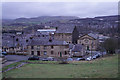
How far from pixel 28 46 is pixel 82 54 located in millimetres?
12846

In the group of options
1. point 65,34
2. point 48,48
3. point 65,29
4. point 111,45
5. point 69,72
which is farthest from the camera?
point 65,29

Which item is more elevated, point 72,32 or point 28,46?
point 72,32

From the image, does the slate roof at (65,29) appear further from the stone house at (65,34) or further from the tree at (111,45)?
the tree at (111,45)

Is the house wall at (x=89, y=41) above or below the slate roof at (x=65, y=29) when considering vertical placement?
below

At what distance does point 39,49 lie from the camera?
123ft

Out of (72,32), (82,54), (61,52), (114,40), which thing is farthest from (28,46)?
(114,40)

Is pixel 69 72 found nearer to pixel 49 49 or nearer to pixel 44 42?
pixel 49 49

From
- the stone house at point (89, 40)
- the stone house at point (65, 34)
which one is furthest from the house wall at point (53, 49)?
the stone house at point (89, 40)

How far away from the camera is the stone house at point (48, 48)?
36.2 metres

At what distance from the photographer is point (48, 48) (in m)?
36.9

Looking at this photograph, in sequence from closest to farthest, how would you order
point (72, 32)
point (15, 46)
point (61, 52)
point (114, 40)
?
point (114, 40) < point (61, 52) < point (15, 46) < point (72, 32)

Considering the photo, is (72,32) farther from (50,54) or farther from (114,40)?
(114,40)

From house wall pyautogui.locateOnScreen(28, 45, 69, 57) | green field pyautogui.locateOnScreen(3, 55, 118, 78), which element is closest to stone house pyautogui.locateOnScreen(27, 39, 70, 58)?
house wall pyautogui.locateOnScreen(28, 45, 69, 57)

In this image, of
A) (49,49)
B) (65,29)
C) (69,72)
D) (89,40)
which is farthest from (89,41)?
(69,72)
